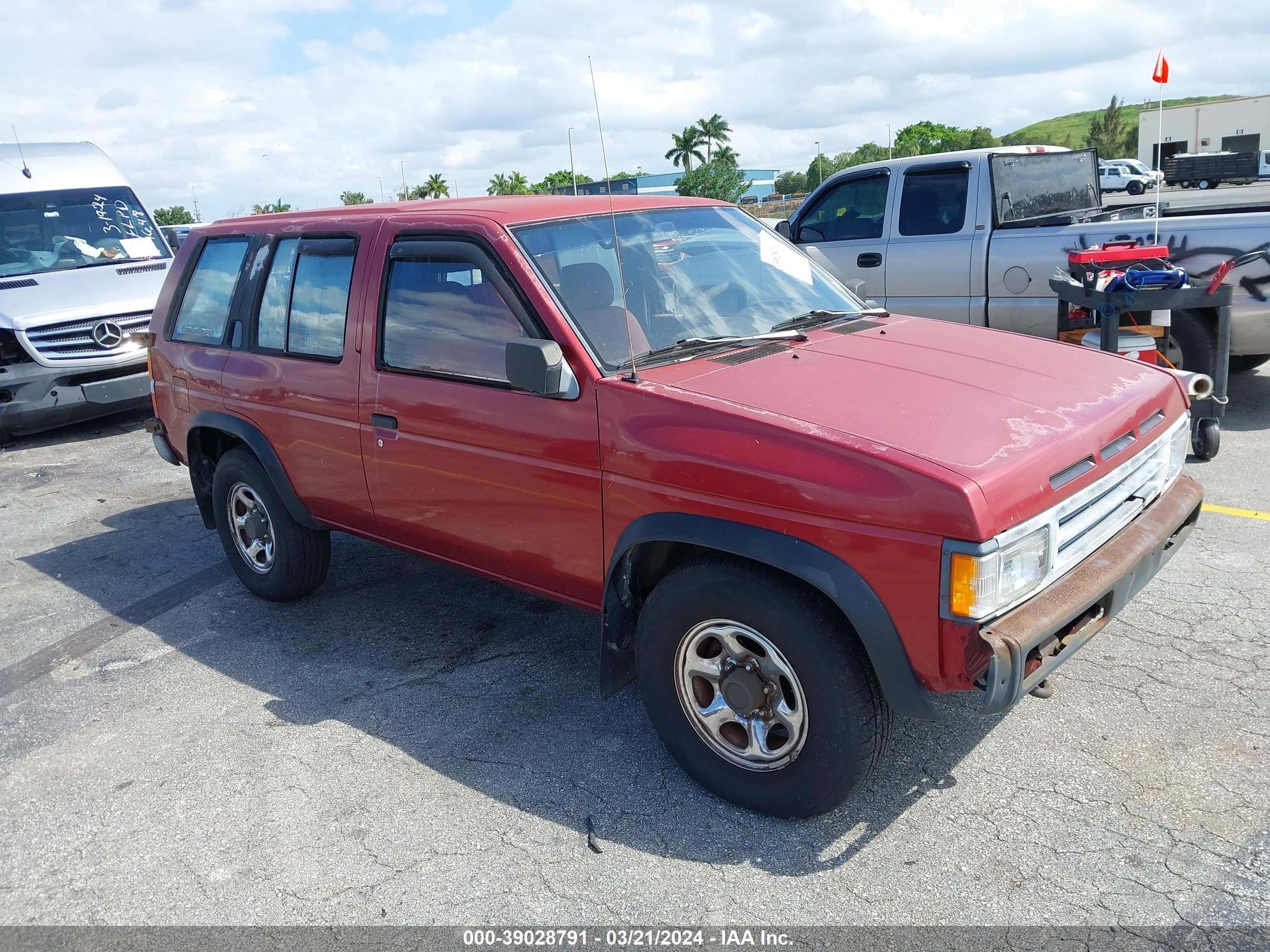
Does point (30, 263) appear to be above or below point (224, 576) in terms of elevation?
above

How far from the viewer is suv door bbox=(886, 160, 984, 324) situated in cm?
800

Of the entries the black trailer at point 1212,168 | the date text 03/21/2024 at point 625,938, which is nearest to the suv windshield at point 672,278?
the date text 03/21/2024 at point 625,938

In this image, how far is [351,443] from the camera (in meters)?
4.41

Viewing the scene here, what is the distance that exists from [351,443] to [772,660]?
7.28ft

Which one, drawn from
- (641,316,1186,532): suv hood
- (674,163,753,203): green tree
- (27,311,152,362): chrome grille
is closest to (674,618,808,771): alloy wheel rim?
(641,316,1186,532): suv hood

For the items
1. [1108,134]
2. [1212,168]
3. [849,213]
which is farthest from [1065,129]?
[849,213]

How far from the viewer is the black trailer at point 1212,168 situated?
42.2 meters

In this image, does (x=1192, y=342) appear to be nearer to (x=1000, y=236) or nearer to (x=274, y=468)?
(x=1000, y=236)

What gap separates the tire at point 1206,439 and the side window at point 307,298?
17.1ft

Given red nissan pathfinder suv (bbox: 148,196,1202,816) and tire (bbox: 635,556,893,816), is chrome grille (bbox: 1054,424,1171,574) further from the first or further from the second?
tire (bbox: 635,556,893,816)

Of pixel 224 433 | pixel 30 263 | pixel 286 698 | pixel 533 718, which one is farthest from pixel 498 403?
pixel 30 263

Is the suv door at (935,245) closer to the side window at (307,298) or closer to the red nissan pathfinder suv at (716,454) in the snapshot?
the red nissan pathfinder suv at (716,454)

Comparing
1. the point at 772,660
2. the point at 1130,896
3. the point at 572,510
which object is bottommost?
the point at 1130,896

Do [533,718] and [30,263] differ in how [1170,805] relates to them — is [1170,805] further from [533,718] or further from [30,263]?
[30,263]
